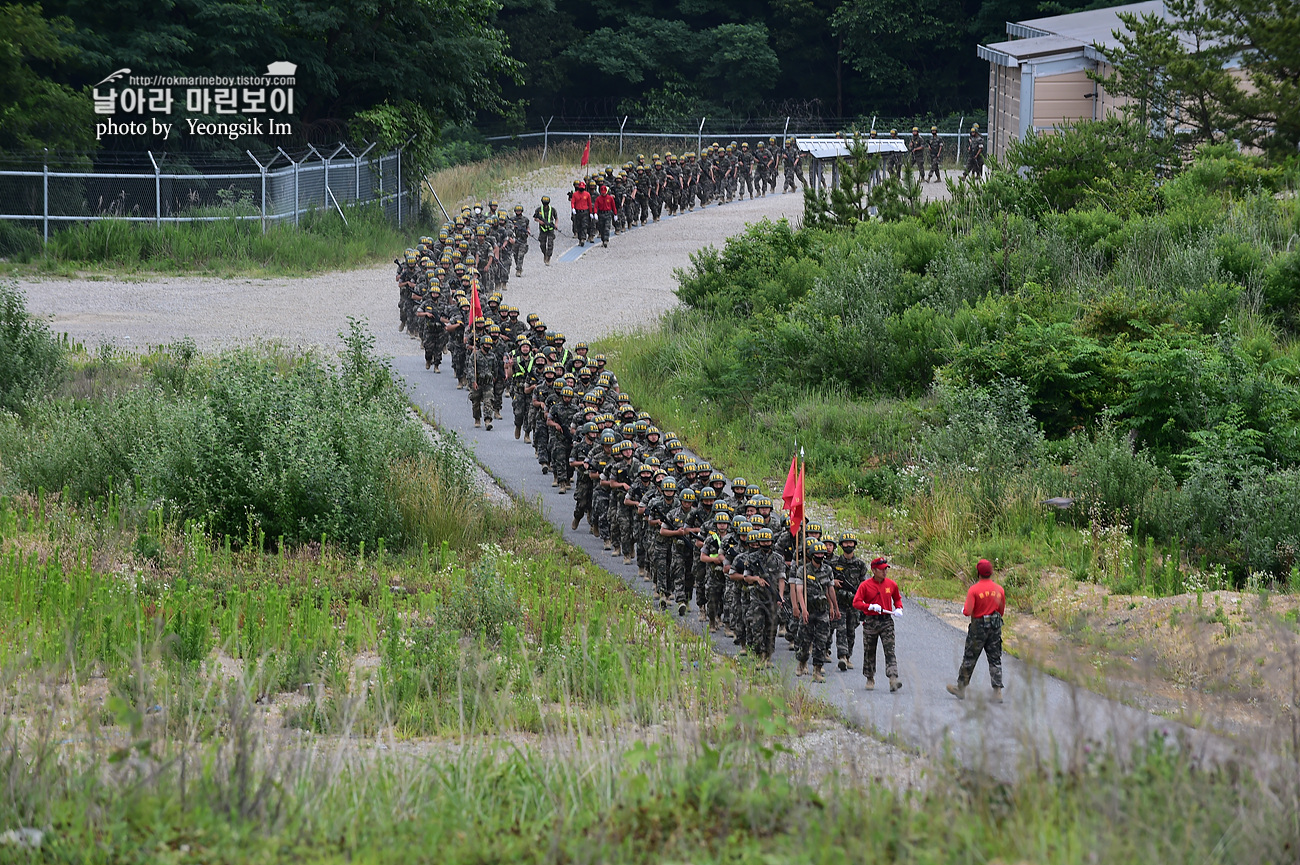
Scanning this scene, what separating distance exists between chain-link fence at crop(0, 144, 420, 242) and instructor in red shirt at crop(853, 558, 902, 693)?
22.4 metres

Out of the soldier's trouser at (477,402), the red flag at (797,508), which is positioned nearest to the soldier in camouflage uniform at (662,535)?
the red flag at (797,508)

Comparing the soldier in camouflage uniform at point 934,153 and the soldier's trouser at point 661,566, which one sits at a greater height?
the soldier in camouflage uniform at point 934,153

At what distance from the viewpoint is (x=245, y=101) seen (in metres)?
34.5

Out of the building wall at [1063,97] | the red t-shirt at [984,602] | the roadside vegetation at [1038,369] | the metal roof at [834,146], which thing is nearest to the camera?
the red t-shirt at [984,602]

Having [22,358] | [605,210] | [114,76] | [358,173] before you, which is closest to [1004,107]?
[605,210]

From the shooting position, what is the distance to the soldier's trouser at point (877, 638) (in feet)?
35.1

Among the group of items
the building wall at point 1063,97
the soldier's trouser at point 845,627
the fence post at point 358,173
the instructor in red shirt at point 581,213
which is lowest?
the soldier's trouser at point 845,627

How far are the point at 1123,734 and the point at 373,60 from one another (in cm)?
3332

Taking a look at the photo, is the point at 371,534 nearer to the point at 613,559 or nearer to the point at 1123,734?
the point at 613,559

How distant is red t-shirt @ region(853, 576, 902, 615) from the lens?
10641 mm

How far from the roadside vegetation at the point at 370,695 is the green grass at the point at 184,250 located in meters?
11.2

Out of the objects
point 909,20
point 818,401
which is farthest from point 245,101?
point 909,20

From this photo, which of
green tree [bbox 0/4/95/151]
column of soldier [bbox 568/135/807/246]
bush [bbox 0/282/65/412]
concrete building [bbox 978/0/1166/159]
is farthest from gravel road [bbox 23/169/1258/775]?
concrete building [bbox 978/0/1166/159]

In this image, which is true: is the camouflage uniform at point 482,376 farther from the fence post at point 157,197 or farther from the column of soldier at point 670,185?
the fence post at point 157,197
